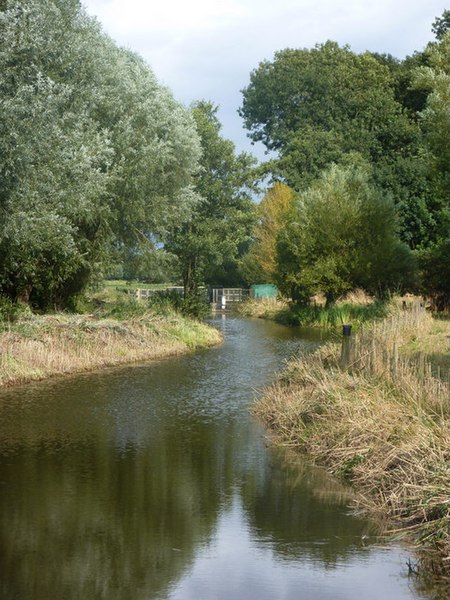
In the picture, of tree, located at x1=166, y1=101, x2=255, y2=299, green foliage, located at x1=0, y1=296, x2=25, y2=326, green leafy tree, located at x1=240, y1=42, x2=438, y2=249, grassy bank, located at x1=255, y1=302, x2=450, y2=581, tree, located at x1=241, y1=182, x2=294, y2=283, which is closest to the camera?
grassy bank, located at x1=255, y1=302, x2=450, y2=581

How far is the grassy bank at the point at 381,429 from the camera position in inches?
442

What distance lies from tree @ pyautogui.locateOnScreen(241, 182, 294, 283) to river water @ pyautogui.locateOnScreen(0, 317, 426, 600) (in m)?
48.9

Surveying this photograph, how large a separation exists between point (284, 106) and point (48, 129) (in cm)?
6681

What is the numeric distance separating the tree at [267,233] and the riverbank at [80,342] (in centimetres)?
3408

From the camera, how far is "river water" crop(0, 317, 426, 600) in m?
9.62

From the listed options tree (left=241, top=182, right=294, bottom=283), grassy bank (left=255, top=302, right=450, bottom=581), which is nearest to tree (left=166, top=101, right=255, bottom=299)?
tree (left=241, top=182, right=294, bottom=283)

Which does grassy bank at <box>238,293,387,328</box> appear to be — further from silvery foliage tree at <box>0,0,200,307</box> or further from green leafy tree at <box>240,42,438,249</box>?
green leafy tree at <box>240,42,438,249</box>

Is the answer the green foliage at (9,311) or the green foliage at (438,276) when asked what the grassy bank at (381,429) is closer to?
the green foliage at (9,311)

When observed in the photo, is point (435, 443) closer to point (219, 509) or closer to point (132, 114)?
point (219, 509)

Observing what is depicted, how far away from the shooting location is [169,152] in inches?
1553

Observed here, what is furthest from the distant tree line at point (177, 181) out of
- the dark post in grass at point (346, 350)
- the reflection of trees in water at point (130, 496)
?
the dark post in grass at point (346, 350)

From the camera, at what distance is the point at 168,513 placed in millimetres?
12477

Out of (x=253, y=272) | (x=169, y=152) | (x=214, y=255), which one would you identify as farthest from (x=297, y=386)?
(x=253, y=272)

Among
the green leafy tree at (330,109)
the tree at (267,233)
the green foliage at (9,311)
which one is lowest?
the green foliage at (9,311)
